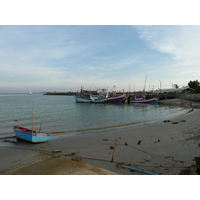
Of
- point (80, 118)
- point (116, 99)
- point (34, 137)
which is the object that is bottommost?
point (80, 118)

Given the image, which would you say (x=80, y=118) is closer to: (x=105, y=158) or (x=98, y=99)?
(x=105, y=158)

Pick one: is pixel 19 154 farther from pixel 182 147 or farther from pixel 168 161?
pixel 182 147

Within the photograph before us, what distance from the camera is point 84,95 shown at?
64812 mm

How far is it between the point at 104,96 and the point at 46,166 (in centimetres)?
5555

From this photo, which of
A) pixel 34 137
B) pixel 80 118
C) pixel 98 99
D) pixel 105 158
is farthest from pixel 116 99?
pixel 105 158

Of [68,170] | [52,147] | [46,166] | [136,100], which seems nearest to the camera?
[68,170]

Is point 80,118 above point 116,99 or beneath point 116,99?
beneath

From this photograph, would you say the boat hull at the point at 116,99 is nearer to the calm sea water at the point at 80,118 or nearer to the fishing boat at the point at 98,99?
the fishing boat at the point at 98,99

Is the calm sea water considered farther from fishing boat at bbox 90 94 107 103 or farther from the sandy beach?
fishing boat at bbox 90 94 107 103

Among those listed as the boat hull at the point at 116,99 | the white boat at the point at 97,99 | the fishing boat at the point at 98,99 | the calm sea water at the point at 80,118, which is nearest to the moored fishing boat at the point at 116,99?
the boat hull at the point at 116,99

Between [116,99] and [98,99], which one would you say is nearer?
[98,99]

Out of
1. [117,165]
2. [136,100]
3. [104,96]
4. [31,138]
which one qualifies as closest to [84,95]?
[104,96]

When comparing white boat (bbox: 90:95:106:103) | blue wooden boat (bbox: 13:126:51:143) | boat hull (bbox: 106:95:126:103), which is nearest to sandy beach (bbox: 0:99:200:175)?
blue wooden boat (bbox: 13:126:51:143)

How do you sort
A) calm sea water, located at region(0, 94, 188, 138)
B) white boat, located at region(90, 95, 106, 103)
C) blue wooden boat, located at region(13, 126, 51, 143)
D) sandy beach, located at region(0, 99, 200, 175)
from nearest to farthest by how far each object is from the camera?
sandy beach, located at region(0, 99, 200, 175)
blue wooden boat, located at region(13, 126, 51, 143)
calm sea water, located at region(0, 94, 188, 138)
white boat, located at region(90, 95, 106, 103)
